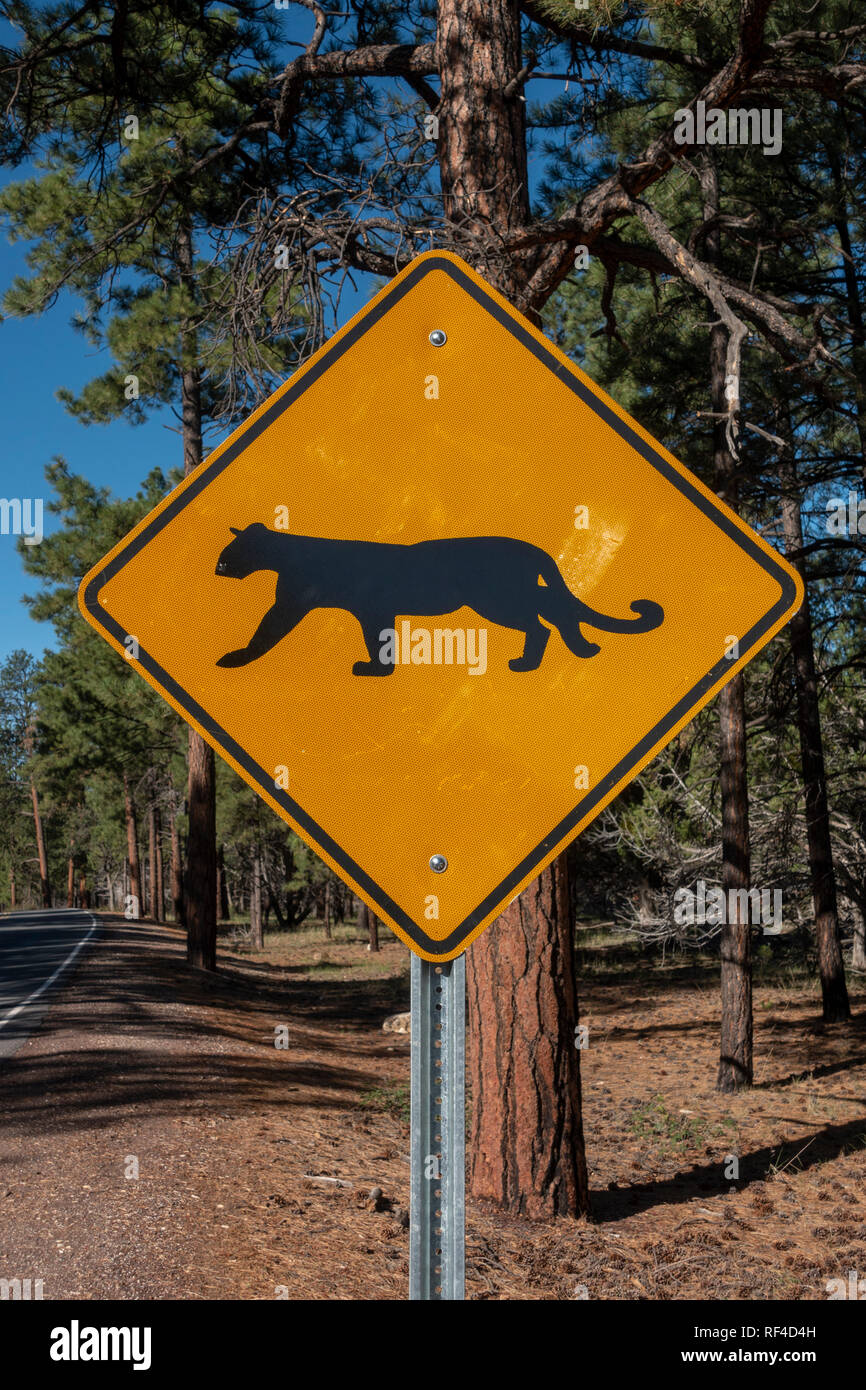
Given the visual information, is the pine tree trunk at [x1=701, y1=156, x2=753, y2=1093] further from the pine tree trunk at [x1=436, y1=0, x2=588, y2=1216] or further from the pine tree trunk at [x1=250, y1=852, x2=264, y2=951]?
the pine tree trunk at [x1=250, y1=852, x2=264, y2=951]

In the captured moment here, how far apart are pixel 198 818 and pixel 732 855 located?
912 cm

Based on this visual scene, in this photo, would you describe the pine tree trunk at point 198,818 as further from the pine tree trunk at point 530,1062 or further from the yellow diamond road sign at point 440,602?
the yellow diamond road sign at point 440,602

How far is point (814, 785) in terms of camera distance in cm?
1224

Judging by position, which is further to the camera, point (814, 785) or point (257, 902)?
point (257, 902)

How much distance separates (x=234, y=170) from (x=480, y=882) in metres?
9.10

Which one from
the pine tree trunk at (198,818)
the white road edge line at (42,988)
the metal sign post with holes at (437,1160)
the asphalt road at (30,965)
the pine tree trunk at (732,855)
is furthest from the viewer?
the pine tree trunk at (198,818)

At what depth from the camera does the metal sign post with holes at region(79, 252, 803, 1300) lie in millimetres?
1785

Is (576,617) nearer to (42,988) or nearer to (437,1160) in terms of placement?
(437,1160)

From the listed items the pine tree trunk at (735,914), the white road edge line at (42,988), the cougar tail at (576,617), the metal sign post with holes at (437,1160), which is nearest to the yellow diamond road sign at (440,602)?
the cougar tail at (576,617)

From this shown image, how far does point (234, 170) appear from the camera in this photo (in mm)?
9164

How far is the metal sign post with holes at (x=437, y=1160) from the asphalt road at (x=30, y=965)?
9.11 metres

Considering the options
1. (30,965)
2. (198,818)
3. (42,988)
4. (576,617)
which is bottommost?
(30,965)

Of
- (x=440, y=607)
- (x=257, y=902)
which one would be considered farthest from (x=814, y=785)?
(x=257, y=902)

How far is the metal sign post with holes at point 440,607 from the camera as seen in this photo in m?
1.79
